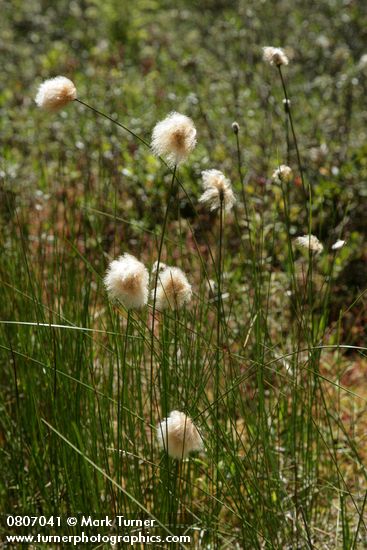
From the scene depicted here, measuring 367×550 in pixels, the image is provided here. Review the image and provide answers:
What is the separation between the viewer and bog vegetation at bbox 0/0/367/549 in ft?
4.45

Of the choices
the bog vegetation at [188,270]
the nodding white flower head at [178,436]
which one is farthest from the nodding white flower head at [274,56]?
the nodding white flower head at [178,436]

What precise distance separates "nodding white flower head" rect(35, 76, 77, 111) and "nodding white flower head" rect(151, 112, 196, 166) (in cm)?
20

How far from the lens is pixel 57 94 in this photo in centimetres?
131

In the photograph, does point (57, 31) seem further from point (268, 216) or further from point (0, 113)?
point (268, 216)

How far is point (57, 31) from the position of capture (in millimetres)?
7215

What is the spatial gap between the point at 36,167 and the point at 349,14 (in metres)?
2.92

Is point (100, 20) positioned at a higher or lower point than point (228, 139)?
higher

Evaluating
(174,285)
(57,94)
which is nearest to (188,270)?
(174,285)

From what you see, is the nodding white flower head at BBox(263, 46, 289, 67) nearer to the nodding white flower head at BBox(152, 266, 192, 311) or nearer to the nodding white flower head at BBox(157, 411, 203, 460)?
the nodding white flower head at BBox(152, 266, 192, 311)

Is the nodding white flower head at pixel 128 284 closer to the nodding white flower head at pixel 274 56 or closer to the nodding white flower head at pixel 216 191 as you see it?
the nodding white flower head at pixel 216 191

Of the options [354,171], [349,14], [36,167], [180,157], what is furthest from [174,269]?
[349,14]

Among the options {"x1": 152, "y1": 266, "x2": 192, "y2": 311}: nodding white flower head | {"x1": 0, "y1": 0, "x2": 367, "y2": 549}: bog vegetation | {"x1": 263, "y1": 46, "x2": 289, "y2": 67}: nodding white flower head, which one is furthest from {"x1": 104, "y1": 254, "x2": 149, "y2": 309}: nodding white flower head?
{"x1": 263, "y1": 46, "x2": 289, "y2": 67}: nodding white flower head

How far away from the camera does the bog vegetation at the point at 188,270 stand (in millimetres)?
1356

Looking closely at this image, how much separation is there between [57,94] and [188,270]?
0.77 m
